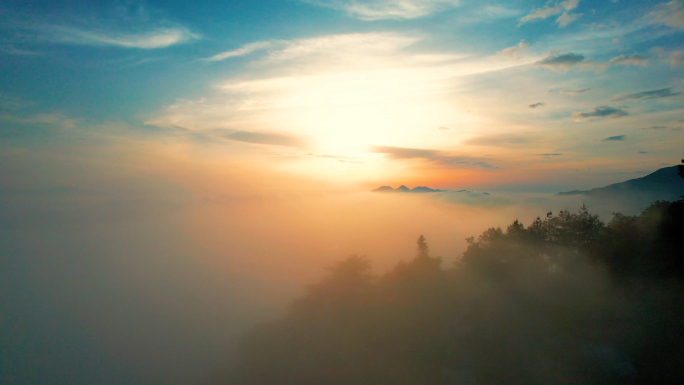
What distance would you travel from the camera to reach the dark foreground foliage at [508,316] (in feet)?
81.5

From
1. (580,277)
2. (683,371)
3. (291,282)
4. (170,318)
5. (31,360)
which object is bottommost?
(31,360)

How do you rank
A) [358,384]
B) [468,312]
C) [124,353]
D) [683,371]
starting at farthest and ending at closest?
[124,353] → [468,312] → [358,384] → [683,371]

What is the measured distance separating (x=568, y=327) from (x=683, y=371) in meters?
7.23

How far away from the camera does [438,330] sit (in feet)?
104

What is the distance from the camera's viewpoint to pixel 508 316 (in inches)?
1233

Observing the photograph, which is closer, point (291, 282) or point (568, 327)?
point (568, 327)

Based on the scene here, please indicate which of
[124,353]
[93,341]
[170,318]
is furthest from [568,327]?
[93,341]

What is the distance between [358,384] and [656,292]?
2721 centimetres

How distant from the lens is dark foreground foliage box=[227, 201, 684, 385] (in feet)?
81.5

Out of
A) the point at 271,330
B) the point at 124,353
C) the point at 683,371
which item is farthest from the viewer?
the point at 124,353

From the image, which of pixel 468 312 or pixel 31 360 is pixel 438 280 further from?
pixel 31 360

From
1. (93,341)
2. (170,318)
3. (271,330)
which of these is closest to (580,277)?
(271,330)

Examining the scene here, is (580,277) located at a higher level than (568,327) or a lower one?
higher

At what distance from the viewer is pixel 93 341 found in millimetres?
145375
